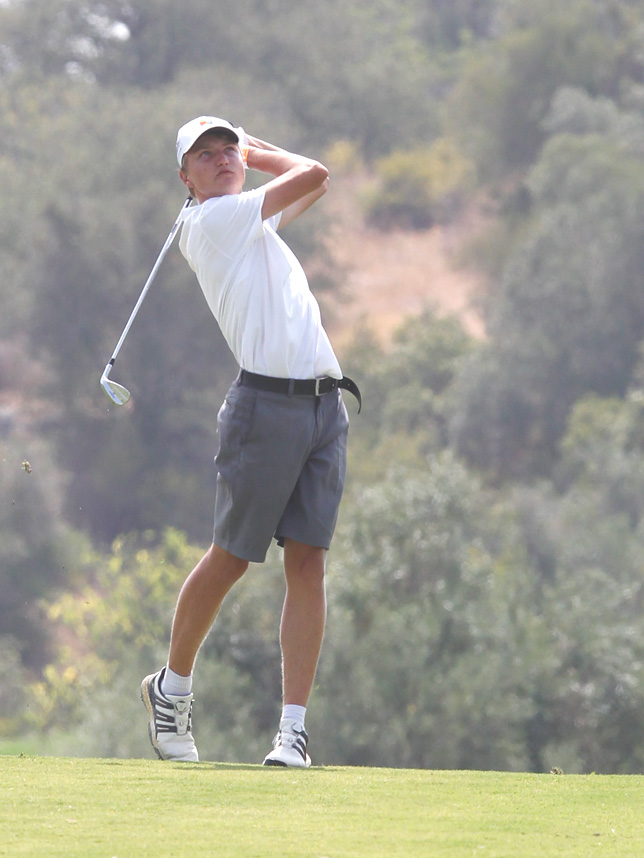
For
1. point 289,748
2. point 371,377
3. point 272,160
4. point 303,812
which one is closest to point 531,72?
point 371,377

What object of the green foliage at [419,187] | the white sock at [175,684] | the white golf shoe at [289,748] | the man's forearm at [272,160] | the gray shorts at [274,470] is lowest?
the white golf shoe at [289,748]

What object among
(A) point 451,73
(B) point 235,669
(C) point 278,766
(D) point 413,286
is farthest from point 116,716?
(A) point 451,73

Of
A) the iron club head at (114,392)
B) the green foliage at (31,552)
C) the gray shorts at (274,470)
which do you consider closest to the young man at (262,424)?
the gray shorts at (274,470)

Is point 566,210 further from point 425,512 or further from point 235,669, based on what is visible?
point 235,669

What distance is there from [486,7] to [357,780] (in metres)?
55.2

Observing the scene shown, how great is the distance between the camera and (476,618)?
21.7m

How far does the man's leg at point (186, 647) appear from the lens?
386 cm

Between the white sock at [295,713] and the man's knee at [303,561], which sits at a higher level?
the man's knee at [303,561]

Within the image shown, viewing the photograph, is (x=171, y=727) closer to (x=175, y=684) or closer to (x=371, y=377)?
(x=175, y=684)

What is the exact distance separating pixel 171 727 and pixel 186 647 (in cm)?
22

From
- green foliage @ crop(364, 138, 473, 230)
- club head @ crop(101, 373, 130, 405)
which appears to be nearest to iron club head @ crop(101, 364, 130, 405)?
club head @ crop(101, 373, 130, 405)

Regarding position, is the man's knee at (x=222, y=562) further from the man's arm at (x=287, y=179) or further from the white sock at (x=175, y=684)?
the man's arm at (x=287, y=179)

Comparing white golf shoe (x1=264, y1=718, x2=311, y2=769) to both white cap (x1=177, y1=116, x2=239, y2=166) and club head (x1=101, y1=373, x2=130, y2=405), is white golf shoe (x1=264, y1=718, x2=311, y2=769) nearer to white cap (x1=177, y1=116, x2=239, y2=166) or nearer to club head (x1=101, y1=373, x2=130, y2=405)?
club head (x1=101, y1=373, x2=130, y2=405)

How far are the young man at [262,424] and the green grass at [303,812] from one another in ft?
1.16
